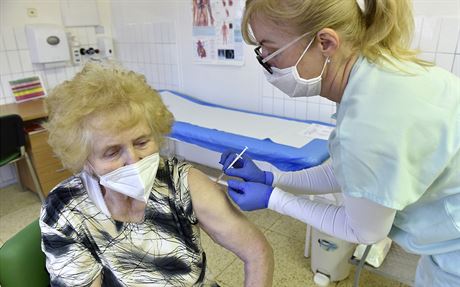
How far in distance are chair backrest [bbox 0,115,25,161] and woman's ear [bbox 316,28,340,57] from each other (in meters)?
2.41

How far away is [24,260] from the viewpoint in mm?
944

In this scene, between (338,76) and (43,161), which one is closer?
(338,76)

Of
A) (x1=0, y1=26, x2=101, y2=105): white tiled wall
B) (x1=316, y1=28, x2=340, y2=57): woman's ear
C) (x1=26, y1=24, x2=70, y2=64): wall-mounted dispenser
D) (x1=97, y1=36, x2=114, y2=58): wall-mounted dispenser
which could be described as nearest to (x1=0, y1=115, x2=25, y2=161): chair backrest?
(x1=0, y1=26, x2=101, y2=105): white tiled wall

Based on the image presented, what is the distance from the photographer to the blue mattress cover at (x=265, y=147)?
192 centimetres

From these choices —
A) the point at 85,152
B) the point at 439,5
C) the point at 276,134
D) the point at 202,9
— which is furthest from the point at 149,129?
the point at 202,9

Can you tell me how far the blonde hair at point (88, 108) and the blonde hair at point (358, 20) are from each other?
1.31 feet

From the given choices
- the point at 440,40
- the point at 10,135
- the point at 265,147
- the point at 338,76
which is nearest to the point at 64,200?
the point at 338,76

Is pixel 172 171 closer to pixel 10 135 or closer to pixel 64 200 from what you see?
pixel 64 200

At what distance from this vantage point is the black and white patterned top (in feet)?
3.03

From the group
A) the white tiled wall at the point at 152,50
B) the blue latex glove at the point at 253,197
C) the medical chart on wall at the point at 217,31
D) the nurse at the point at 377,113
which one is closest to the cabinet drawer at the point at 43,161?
the white tiled wall at the point at 152,50

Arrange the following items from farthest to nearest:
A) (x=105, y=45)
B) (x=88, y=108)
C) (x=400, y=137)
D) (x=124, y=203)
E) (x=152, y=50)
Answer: (x=105, y=45)
(x=152, y=50)
(x=124, y=203)
(x=88, y=108)
(x=400, y=137)

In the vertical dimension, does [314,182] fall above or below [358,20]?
below

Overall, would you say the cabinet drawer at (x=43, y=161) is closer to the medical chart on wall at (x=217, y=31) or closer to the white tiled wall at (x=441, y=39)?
the medical chart on wall at (x=217, y=31)

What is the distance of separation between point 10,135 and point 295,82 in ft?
7.85
